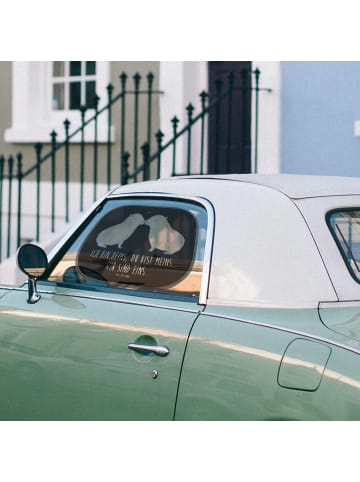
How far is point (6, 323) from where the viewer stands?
185 inches

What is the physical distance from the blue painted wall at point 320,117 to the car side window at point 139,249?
4617 millimetres

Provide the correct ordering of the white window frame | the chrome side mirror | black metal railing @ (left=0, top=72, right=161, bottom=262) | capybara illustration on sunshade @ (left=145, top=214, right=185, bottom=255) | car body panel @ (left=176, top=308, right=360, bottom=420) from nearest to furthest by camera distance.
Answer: car body panel @ (left=176, top=308, right=360, bottom=420) → capybara illustration on sunshade @ (left=145, top=214, right=185, bottom=255) → the chrome side mirror → black metal railing @ (left=0, top=72, right=161, bottom=262) → the white window frame

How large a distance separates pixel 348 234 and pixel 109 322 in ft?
3.42

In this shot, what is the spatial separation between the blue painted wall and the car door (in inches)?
183

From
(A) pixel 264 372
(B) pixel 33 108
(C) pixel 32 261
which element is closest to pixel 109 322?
(C) pixel 32 261

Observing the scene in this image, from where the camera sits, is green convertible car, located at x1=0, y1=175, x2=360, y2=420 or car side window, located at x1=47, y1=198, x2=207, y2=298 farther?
car side window, located at x1=47, y1=198, x2=207, y2=298

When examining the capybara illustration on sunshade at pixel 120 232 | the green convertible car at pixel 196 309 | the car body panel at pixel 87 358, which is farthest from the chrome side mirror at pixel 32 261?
the capybara illustration on sunshade at pixel 120 232

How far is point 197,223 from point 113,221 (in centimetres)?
59

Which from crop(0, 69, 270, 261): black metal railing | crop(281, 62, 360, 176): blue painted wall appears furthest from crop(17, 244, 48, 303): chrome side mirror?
crop(0, 69, 270, 261): black metal railing

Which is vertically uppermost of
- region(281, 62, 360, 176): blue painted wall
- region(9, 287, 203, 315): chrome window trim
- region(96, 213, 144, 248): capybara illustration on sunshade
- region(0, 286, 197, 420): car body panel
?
region(281, 62, 360, 176): blue painted wall

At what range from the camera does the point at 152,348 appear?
3967mm

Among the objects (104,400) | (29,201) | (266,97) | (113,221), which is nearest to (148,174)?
(266,97)

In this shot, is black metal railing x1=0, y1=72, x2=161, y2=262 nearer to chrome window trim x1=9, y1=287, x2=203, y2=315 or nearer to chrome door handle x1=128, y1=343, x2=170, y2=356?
chrome window trim x1=9, y1=287, x2=203, y2=315

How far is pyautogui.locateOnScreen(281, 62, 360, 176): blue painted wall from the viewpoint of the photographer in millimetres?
9086
